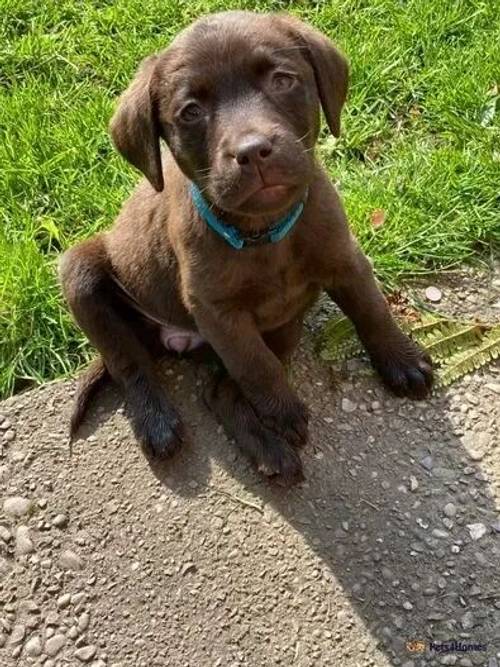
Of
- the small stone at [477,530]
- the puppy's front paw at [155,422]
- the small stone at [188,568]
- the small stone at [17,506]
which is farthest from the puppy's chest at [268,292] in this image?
the small stone at [17,506]

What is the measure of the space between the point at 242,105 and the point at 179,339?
1.25 m

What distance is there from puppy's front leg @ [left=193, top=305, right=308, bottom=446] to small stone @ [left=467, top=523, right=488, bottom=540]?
25.2 inches

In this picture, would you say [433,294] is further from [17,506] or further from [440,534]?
[17,506]

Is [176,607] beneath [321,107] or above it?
beneath

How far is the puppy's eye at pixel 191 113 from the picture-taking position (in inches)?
123

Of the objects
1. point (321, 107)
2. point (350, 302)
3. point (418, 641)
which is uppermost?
point (321, 107)

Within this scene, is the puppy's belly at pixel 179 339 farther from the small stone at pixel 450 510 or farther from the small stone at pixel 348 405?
the small stone at pixel 450 510

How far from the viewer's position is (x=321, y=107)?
3.32 m

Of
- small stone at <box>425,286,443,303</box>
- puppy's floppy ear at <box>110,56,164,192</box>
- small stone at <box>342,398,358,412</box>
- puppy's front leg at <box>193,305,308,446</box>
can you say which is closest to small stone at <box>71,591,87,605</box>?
puppy's front leg at <box>193,305,308,446</box>

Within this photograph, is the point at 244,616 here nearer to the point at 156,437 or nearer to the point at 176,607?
the point at 176,607

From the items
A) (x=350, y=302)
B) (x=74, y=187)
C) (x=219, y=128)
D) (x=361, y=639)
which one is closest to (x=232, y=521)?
(x=361, y=639)

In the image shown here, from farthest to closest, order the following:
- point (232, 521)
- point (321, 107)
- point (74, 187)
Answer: point (74, 187) < point (232, 521) < point (321, 107)

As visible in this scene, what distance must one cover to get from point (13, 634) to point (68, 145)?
8.00 ft

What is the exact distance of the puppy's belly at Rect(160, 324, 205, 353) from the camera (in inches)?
156
